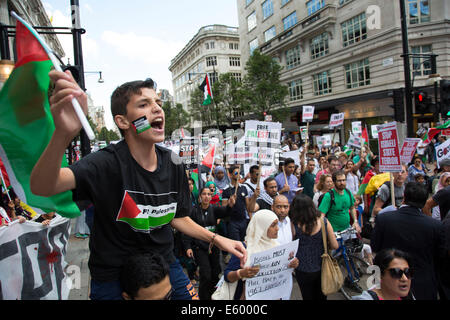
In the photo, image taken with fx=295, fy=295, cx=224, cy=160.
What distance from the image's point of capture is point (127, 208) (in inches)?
64.7

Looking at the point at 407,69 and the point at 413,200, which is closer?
the point at 413,200

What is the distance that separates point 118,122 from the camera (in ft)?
5.93

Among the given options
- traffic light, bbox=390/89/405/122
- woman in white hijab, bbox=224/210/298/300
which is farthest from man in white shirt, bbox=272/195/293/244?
traffic light, bbox=390/89/405/122

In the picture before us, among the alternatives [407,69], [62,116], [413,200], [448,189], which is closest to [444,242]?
[413,200]

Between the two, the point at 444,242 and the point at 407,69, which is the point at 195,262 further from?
the point at 407,69

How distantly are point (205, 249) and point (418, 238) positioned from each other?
108 inches

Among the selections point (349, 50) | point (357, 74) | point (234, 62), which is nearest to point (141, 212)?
point (357, 74)

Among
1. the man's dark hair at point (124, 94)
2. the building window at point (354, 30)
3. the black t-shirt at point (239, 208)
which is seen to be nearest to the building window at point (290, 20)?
the building window at point (354, 30)

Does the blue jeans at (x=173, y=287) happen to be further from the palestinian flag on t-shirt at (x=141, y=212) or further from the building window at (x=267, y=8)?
the building window at (x=267, y=8)

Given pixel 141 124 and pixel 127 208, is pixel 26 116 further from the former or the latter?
pixel 127 208

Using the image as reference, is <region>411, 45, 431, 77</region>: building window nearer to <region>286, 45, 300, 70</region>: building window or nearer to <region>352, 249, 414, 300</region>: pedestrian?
<region>286, 45, 300, 70</region>: building window

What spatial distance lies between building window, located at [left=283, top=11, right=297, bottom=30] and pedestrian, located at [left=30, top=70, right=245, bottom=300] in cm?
3306

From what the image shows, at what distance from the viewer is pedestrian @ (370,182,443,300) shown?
3070mm
